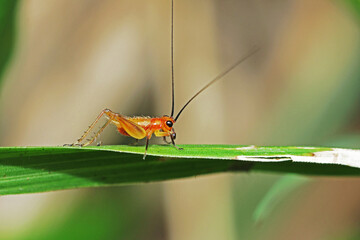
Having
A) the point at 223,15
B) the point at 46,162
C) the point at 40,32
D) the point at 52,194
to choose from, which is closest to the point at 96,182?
the point at 46,162

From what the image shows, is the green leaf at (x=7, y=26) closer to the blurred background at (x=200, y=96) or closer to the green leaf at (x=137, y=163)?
the green leaf at (x=137, y=163)

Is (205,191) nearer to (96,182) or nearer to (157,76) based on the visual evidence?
(157,76)

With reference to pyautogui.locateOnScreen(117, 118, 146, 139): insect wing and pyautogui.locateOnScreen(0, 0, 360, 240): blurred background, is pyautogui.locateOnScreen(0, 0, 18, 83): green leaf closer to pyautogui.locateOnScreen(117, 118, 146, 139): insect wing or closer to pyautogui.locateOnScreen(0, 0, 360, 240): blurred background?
pyautogui.locateOnScreen(117, 118, 146, 139): insect wing

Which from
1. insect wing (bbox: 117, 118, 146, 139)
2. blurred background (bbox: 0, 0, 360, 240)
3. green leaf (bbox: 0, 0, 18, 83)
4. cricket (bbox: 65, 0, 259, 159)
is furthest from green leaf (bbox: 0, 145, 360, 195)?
blurred background (bbox: 0, 0, 360, 240)

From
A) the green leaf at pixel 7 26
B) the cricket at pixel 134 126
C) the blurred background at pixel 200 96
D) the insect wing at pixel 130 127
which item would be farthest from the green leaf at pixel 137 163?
the blurred background at pixel 200 96

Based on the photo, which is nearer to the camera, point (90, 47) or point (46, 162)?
point (46, 162)

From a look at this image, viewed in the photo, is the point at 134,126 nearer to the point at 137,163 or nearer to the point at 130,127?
the point at 130,127
